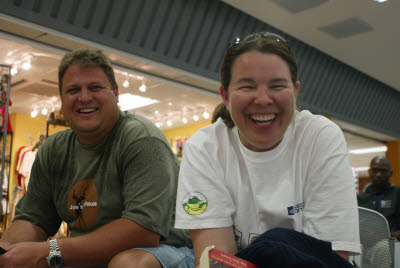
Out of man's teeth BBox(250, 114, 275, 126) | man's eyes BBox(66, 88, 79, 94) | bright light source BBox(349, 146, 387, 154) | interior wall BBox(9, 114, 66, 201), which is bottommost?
interior wall BBox(9, 114, 66, 201)

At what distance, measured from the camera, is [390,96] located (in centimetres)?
754

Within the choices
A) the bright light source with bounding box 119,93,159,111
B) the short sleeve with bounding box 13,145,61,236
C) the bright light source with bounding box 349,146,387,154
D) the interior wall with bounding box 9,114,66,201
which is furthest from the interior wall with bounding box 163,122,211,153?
the short sleeve with bounding box 13,145,61,236

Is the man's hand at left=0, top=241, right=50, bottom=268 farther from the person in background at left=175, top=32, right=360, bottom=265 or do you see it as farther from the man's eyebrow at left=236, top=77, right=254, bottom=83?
the man's eyebrow at left=236, top=77, right=254, bottom=83

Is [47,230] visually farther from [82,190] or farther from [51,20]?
[51,20]

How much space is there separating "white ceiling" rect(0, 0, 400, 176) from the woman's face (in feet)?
8.22

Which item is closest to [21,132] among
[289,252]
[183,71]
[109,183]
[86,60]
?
[183,71]

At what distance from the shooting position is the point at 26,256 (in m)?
1.52

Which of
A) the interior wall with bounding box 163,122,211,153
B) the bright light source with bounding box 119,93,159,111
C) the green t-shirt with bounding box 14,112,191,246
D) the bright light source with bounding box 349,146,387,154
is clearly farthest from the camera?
the bright light source with bounding box 349,146,387,154

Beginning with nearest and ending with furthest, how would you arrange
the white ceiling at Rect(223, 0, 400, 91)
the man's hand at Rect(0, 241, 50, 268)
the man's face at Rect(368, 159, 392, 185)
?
the man's hand at Rect(0, 241, 50, 268)
the white ceiling at Rect(223, 0, 400, 91)
the man's face at Rect(368, 159, 392, 185)

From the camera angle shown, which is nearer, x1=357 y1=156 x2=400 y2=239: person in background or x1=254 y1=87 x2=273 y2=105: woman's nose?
x1=254 y1=87 x2=273 y2=105: woman's nose

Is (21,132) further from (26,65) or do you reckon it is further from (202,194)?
(202,194)

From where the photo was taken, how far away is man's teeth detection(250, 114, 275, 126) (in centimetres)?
126

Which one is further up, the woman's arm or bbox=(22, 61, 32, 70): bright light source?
bbox=(22, 61, 32, 70): bright light source

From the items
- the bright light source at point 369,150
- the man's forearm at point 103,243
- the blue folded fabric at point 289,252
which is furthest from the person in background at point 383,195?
the bright light source at point 369,150
